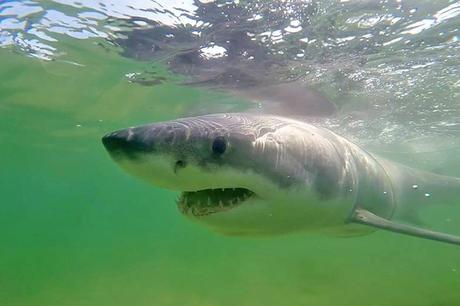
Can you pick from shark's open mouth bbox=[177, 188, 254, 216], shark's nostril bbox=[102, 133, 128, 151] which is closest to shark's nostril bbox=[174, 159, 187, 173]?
shark's nostril bbox=[102, 133, 128, 151]

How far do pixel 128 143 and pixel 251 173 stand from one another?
1.13m

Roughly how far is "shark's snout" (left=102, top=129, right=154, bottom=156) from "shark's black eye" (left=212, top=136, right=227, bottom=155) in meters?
0.55

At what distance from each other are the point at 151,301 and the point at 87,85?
887cm

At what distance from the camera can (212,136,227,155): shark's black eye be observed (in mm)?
3485

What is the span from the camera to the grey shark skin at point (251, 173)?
3.25 meters

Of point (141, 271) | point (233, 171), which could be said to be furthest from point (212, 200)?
point (141, 271)

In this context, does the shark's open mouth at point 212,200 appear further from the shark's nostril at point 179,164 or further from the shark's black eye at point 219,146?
the shark's nostril at point 179,164

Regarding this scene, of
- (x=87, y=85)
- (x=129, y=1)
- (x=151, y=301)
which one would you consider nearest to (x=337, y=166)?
(x=129, y=1)

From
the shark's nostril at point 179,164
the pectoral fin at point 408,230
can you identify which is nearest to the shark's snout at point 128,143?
the shark's nostril at point 179,164

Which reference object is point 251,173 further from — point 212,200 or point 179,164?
point 179,164

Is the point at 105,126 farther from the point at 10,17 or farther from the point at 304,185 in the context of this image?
the point at 304,185

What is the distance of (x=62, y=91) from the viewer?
1686cm

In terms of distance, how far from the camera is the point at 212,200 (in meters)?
3.84

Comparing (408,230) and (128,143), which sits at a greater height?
(128,143)
